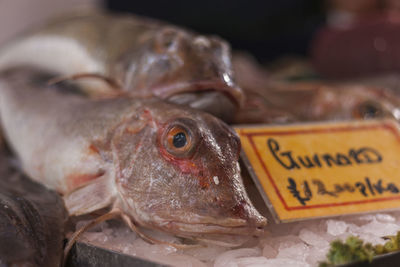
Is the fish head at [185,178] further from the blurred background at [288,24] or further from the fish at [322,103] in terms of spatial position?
the blurred background at [288,24]

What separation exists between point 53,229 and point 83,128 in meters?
0.26

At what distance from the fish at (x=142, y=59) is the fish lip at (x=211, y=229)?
327 millimetres

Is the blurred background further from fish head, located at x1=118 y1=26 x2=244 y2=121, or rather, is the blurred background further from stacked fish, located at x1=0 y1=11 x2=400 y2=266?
fish head, located at x1=118 y1=26 x2=244 y2=121

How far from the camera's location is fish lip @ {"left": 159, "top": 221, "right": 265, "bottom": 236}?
0.83 meters

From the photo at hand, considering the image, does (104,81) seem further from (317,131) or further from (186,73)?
(317,131)

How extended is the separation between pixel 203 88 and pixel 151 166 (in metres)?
0.29

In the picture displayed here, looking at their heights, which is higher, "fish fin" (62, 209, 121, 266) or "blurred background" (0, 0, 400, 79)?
"fish fin" (62, 209, 121, 266)

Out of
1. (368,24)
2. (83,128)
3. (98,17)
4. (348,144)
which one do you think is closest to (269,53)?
(368,24)

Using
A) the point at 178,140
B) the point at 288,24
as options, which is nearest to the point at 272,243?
the point at 178,140

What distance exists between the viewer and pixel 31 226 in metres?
0.88

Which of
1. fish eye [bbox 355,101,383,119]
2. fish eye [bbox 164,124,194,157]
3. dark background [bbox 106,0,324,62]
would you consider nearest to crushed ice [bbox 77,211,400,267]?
fish eye [bbox 164,124,194,157]

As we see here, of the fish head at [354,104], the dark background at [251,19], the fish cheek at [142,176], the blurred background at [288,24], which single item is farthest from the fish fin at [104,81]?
the dark background at [251,19]

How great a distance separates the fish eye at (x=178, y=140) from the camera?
2.88 ft

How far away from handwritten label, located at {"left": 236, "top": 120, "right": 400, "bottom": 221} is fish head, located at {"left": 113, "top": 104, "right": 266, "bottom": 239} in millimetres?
149
